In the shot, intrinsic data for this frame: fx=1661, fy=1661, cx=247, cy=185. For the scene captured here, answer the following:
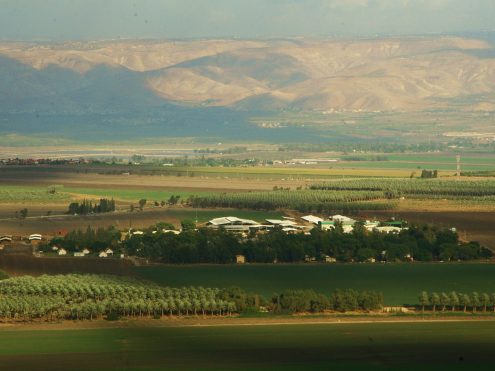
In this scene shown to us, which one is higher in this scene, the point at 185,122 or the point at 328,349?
the point at 185,122

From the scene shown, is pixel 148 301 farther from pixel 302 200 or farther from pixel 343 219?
pixel 302 200

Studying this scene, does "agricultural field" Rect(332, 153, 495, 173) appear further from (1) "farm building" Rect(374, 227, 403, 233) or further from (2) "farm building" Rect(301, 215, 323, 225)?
(1) "farm building" Rect(374, 227, 403, 233)

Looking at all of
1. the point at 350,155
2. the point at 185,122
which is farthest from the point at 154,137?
the point at 350,155

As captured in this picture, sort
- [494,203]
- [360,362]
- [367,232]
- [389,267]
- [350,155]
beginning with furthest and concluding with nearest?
[350,155] < [494,203] < [367,232] < [389,267] < [360,362]

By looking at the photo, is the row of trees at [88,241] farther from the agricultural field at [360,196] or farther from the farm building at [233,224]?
the agricultural field at [360,196]

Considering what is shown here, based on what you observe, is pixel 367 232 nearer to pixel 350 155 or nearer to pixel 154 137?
pixel 350 155

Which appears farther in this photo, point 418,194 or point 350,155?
point 350,155

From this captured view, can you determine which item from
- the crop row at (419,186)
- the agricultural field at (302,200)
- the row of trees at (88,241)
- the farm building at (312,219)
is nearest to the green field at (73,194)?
the agricultural field at (302,200)
